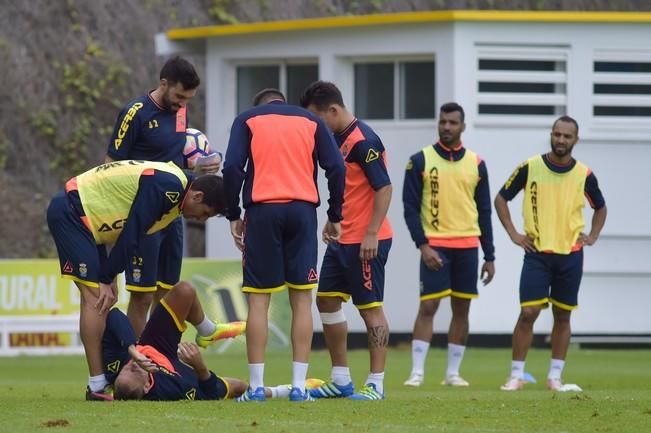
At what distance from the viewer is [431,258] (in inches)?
595

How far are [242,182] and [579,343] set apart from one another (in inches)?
544

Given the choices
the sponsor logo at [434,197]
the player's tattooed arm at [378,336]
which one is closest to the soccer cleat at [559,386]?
the sponsor logo at [434,197]

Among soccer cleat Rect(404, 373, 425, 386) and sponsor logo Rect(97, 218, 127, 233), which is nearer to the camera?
sponsor logo Rect(97, 218, 127, 233)

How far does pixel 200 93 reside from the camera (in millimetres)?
31688

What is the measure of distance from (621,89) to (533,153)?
178 cm

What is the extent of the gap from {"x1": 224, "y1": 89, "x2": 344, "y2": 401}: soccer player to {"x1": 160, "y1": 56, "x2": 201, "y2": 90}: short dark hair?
1.32 meters

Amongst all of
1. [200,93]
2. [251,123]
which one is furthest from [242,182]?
[200,93]

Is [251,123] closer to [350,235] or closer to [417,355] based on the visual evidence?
[350,235]

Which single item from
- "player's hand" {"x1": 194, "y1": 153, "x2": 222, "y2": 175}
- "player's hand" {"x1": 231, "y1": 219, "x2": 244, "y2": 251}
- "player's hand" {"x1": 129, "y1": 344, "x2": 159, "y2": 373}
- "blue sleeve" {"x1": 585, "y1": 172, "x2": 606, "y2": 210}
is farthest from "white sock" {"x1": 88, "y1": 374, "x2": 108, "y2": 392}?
"blue sleeve" {"x1": 585, "y1": 172, "x2": 606, "y2": 210}

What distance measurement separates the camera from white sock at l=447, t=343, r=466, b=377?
50.1 ft

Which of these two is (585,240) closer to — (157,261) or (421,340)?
(421,340)

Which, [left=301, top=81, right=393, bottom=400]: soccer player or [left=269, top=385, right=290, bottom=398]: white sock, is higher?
[left=301, top=81, right=393, bottom=400]: soccer player

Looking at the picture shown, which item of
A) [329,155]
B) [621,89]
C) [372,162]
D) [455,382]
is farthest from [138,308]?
[621,89]

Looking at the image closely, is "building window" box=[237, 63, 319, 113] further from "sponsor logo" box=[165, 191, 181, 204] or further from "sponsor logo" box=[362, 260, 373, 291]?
"sponsor logo" box=[165, 191, 181, 204]
